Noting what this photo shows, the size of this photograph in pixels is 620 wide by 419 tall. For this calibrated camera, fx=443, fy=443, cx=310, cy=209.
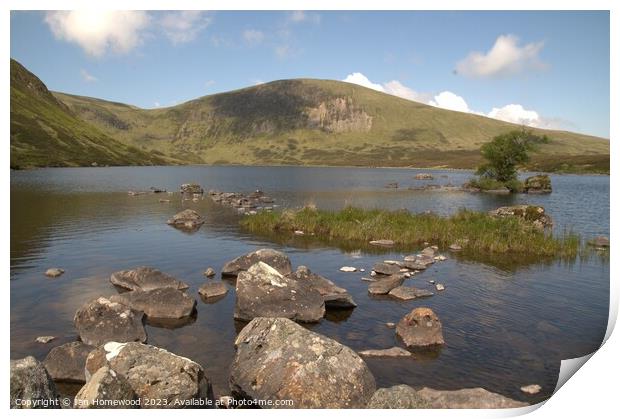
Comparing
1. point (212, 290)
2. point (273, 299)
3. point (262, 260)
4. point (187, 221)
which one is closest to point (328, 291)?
point (273, 299)

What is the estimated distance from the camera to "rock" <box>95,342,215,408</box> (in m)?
10.4

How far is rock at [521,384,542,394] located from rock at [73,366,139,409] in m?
10.4

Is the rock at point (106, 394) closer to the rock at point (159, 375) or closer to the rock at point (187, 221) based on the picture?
the rock at point (159, 375)

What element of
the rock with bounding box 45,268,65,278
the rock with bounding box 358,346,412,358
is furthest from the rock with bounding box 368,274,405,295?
the rock with bounding box 45,268,65,278

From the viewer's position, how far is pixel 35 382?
9805 millimetres

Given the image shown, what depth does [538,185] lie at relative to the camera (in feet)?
289

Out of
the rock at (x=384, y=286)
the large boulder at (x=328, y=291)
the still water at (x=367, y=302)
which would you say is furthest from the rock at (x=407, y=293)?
the large boulder at (x=328, y=291)

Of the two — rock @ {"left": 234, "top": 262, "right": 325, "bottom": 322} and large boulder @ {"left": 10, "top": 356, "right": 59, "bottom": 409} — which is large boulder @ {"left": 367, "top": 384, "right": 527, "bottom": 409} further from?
large boulder @ {"left": 10, "top": 356, "right": 59, "bottom": 409}

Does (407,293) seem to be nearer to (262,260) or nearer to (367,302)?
(367,302)

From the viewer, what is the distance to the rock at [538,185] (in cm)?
8638

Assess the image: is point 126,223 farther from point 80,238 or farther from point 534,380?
point 534,380

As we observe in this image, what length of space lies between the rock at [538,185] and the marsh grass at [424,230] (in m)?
54.1

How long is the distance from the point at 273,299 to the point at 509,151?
278 feet

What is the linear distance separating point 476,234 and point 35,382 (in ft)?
101
